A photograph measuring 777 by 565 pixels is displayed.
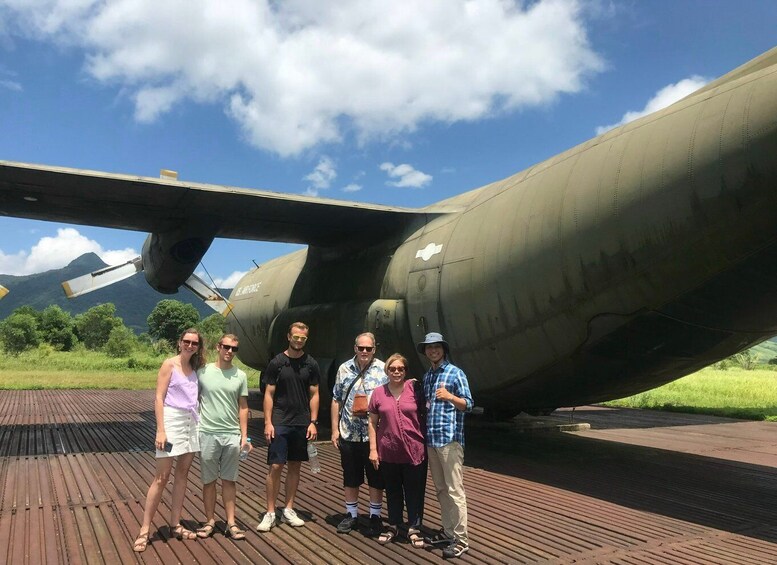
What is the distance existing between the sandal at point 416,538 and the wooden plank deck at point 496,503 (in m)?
0.11

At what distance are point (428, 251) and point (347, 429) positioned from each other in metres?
5.04

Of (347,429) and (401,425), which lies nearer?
(401,425)

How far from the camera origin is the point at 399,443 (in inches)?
214

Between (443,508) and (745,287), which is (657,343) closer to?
(745,287)

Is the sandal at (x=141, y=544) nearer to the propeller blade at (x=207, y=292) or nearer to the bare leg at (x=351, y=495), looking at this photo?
the bare leg at (x=351, y=495)

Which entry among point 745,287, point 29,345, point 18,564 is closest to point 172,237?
point 18,564

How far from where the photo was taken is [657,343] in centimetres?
768

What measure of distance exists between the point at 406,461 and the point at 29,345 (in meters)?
78.7

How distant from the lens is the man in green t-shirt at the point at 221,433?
5516 mm

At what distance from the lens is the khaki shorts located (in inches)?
217

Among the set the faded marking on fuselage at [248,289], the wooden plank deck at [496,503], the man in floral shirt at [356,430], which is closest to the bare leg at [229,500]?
the wooden plank deck at [496,503]

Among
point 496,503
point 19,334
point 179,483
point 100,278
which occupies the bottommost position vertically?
point 496,503

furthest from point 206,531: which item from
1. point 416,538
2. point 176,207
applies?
point 176,207

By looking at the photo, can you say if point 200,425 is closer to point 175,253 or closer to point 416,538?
point 416,538
